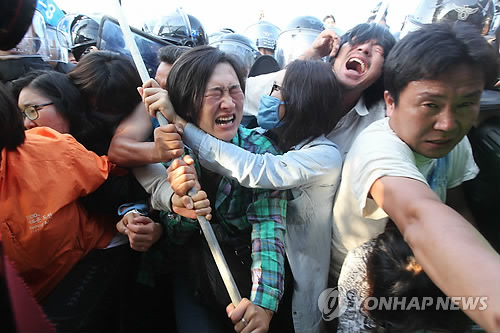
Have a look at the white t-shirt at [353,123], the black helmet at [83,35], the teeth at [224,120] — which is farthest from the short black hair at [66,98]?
the black helmet at [83,35]

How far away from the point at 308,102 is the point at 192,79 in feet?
1.73

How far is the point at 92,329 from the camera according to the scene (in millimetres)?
1420

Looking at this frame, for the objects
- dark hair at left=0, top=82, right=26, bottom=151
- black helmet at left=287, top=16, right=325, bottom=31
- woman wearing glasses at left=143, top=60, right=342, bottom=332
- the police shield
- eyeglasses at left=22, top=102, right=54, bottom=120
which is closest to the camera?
dark hair at left=0, top=82, right=26, bottom=151

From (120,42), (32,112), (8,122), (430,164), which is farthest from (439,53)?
(120,42)

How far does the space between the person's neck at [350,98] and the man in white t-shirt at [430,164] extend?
0.61 m

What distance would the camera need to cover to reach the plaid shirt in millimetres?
1253

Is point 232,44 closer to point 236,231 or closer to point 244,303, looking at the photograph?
point 236,231

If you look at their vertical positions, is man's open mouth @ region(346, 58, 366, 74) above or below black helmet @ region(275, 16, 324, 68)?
above

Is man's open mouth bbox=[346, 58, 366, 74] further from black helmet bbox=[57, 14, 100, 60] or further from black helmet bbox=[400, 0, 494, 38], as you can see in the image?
black helmet bbox=[57, 14, 100, 60]

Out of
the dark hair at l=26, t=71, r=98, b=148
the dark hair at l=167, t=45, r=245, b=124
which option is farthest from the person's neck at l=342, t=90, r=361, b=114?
the dark hair at l=26, t=71, r=98, b=148

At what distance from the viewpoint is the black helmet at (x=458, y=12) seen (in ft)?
7.06

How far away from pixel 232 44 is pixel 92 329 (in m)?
3.89

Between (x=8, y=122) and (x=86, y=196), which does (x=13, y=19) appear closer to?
(x=8, y=122)

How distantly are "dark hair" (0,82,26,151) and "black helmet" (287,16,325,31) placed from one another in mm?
4706
